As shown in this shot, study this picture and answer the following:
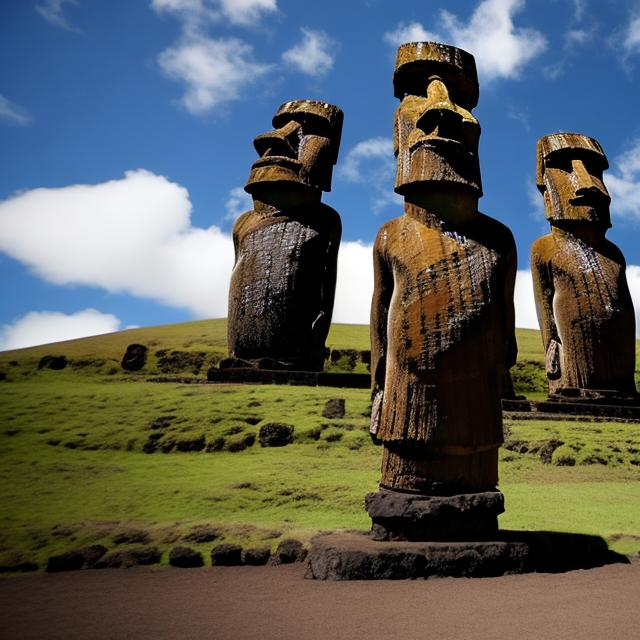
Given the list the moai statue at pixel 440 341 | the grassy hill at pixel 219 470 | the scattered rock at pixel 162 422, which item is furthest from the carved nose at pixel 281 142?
the moai statue at pixel 440 341

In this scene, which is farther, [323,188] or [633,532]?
[323,188]

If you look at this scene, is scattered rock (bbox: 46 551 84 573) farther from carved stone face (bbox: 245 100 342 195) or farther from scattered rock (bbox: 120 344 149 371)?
scattered rock (bbox: 120 344 149 371)

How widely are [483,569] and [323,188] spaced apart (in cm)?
785

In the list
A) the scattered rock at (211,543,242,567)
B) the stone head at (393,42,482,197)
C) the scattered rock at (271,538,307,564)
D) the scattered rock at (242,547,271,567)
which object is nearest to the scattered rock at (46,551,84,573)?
the scattered rock at (211,543,242,567)

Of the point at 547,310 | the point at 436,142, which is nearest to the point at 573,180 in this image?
the point at 547,310

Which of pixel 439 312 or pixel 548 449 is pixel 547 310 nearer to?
pixel 548 449

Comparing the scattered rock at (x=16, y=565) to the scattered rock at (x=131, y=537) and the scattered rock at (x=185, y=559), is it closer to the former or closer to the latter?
the scattered rock at (x=131, y=537)

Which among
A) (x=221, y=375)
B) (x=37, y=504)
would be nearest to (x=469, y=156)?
(x=37, y=504)

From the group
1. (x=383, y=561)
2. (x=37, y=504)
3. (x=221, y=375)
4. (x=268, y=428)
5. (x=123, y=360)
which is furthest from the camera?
(x=123, y=360)

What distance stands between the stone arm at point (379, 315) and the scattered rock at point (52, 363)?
13.4m

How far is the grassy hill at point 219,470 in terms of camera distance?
4.91 meters

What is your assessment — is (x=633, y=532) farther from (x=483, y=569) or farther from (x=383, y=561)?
(x=383, y=561)

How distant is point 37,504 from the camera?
18.0 feet

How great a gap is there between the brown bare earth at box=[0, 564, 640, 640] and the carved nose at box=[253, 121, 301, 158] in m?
7.86
